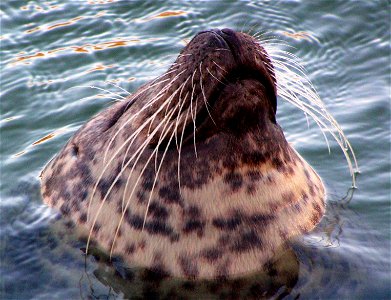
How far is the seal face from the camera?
4.64 m

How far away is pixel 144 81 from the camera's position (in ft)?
25.1

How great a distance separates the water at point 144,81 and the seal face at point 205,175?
24cm

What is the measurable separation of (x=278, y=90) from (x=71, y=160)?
135cm

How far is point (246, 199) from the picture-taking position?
484 centimetres

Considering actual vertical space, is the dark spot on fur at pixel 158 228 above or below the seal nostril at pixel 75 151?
below

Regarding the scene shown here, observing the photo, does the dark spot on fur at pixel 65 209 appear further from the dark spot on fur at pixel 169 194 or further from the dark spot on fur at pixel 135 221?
Result: the dark spot on fur at pixel 169 194

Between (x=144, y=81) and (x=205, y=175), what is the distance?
2984 mm

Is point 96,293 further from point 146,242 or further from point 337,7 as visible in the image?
point 337,7

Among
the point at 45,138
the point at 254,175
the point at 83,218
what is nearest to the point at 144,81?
the point at 45,138

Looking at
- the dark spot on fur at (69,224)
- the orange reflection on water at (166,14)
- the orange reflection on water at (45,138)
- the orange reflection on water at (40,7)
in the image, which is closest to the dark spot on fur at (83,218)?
the dark spot on fur at (69,224)

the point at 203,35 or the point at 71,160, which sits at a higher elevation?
the point at 203,35

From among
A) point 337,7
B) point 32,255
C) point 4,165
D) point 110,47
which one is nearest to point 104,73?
point 110,47

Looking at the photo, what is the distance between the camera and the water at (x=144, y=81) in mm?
5051

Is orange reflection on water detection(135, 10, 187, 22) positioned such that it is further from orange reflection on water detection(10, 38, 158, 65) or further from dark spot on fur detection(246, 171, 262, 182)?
dark spot on fur detection(246, 171, 262, 182)
